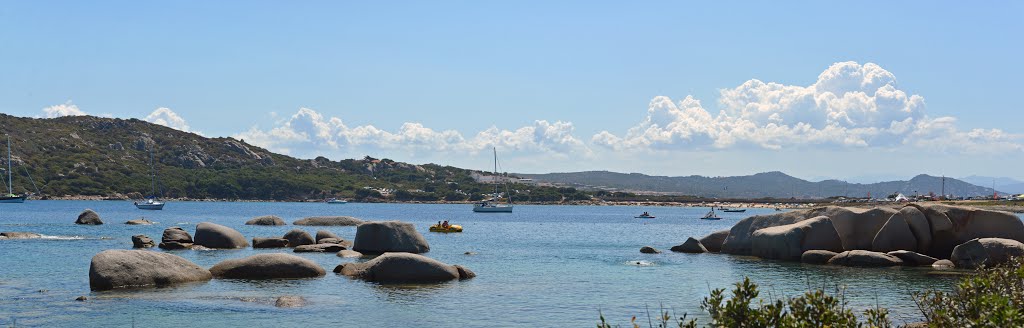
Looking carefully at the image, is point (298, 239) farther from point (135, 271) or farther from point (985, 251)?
point (985, 251)

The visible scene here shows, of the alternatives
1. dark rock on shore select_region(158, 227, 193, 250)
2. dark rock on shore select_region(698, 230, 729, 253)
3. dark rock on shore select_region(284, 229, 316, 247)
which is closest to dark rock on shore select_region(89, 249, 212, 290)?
dark rock on shore select_region(158, 227, 193, 250)

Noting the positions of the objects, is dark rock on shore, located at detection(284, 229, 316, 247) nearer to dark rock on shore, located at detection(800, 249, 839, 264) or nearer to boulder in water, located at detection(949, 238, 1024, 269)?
dark rock on shore, located at detection(800, 249, 839, 264)

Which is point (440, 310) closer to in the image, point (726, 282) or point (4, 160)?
point (726, 282)

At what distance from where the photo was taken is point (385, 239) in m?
48.6

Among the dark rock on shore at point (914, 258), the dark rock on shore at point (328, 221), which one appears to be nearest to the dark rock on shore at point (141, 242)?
the dark rock on shore at point (914, 258)

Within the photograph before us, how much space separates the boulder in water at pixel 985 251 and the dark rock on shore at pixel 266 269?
25.7 m

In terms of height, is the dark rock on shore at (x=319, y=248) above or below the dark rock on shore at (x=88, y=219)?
below

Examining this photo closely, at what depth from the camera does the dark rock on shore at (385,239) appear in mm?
48594

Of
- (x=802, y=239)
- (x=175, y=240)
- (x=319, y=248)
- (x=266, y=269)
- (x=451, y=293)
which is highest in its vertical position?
(x=802, y=239)

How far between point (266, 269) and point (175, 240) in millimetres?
18993

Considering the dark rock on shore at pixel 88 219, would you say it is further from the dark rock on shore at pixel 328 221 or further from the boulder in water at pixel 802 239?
the boulder in water at pixel 802 239

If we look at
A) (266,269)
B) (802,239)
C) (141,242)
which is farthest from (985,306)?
(141,242)

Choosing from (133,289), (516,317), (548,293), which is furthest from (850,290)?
(133,289)

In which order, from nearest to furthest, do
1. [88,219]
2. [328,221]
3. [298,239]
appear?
[298,239], [88,219], [328,221]
